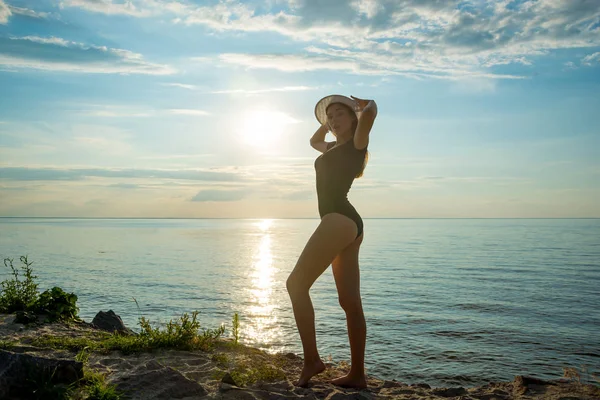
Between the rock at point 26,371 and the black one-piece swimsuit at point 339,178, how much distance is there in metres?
3.01

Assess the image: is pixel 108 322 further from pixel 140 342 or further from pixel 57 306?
pixel 140 342

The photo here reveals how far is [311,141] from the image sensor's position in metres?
5.93

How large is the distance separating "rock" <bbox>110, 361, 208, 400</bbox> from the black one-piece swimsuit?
2.24m

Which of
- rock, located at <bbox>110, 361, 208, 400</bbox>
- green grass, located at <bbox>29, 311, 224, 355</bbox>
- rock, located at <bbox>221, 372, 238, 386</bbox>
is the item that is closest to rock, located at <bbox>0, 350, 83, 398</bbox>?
rock, located at <bbox>110, 361, 208, 400</bbox>

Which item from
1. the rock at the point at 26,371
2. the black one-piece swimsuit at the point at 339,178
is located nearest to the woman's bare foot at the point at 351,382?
the black one-piece swimsuit at the point at 339,178

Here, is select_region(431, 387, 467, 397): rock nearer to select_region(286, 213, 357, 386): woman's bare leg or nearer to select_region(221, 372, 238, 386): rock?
select_region(286, 213, 357, 386): woman's bare leg

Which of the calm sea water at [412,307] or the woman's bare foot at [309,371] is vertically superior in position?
the woman's bare foot at [309,371]

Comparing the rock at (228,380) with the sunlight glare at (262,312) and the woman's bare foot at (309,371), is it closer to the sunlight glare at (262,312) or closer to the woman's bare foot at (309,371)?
the woman's bare foot at (309,371)

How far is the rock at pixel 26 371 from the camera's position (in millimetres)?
4195

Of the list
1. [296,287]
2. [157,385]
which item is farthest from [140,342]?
[296,287]

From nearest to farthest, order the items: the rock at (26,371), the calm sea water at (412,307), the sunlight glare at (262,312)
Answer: the rock at (26,371) < the calm sea water at (412,307) < the sunlight glare at (262,312)

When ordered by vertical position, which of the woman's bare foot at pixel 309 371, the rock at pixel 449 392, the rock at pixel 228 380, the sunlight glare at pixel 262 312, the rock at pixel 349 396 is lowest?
the sunlight glare at pixel 262 312

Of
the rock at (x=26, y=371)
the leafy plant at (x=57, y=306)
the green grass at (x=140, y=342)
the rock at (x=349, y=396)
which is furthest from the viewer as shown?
the leafy plant at (x=57, y=306)

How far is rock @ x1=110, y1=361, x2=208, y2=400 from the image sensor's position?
15.2 ft
